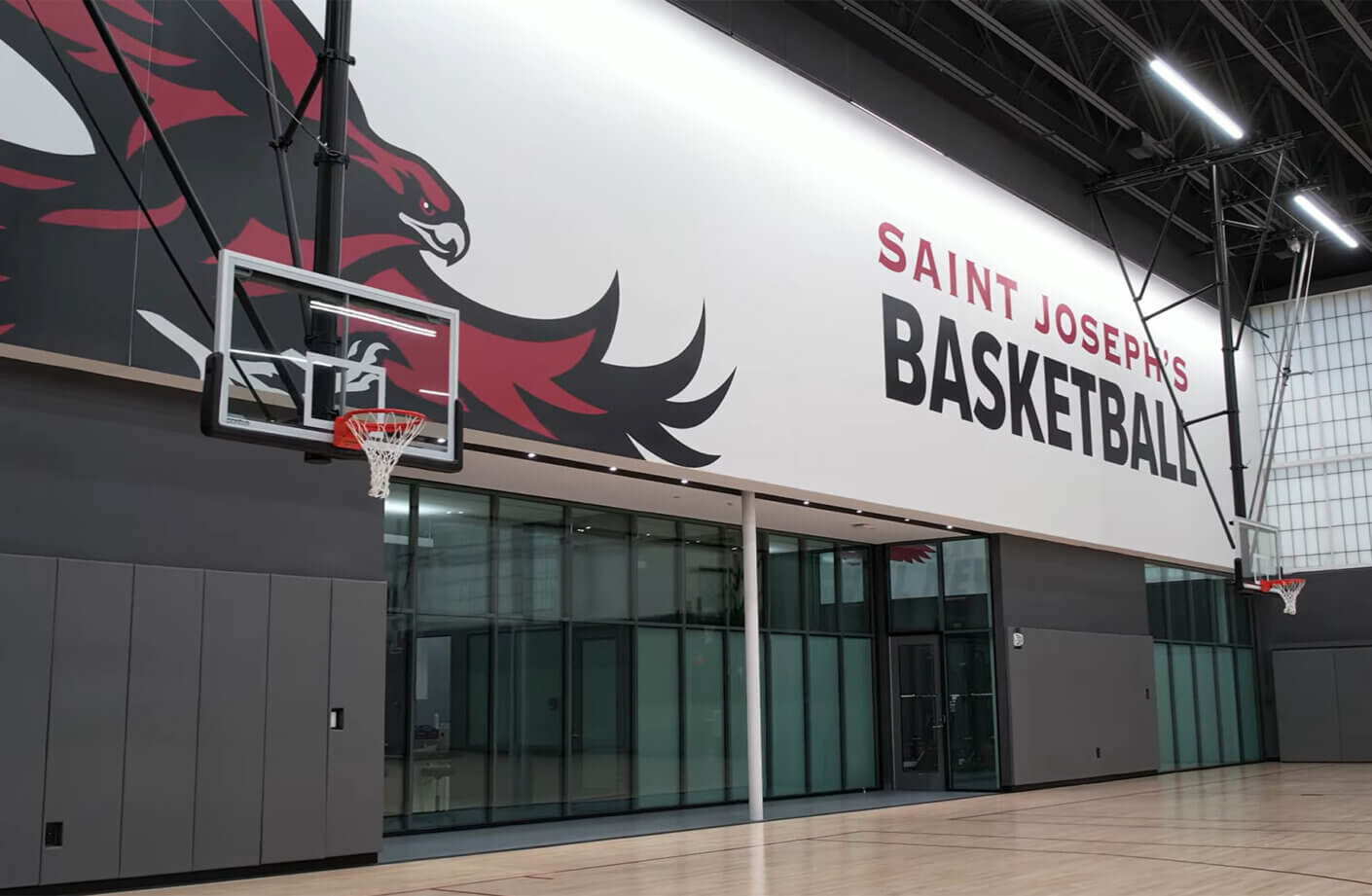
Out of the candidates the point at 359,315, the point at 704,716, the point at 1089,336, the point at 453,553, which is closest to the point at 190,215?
the point at 359,315

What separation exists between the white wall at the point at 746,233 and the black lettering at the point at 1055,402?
206 millimetres

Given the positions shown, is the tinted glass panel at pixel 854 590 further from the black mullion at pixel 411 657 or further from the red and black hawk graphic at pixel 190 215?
the red and black hawk graphic at pixel 190 215

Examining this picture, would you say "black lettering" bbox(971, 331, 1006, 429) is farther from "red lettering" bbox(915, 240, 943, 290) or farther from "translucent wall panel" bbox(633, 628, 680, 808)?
"translucent wall panel" bbox(633, 628, 680, 808)

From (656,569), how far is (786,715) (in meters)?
3.86

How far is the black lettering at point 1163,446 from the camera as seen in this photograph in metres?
27.0

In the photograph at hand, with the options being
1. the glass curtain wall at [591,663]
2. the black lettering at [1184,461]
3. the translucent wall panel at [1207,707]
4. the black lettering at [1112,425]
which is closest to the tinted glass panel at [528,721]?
the glass curtain wall at [591,663]

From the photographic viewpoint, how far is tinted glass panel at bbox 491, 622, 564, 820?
16.9 metres

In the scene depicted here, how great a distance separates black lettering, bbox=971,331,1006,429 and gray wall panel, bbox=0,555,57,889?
15230 millimetres

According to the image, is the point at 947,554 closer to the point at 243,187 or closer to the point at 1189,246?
the point at 1189,246

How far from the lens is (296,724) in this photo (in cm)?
1204

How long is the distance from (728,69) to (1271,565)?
50.6 ft

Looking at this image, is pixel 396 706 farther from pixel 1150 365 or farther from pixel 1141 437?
pixel 1150 365

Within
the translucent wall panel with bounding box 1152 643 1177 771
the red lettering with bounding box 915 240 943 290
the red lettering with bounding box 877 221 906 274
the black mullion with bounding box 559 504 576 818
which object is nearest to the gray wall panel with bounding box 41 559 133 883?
the black mullion with bounding box 559 504 576 818

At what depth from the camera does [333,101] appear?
1077 cm
